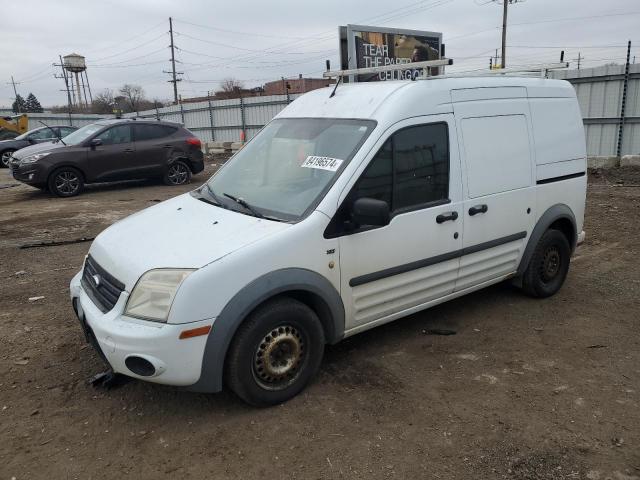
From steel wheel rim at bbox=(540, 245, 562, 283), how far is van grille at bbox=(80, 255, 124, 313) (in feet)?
12.6

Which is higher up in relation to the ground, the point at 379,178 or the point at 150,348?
the point at 379,178

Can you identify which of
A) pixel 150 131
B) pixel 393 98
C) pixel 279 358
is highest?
pixel 393 98

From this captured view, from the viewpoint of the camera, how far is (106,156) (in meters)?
11.8

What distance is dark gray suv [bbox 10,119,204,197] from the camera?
11316 mm

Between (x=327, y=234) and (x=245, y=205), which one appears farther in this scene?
(x=245, y=205)

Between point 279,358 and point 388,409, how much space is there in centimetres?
76

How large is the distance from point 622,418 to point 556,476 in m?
0.77

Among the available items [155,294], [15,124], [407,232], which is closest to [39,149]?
[155,294]

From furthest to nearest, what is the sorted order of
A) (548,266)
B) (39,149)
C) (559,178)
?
(39,149) → (548,266) → (559,178)

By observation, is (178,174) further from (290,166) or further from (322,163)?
(322,163)

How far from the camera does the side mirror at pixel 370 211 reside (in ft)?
10.4

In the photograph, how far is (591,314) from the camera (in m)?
4.70

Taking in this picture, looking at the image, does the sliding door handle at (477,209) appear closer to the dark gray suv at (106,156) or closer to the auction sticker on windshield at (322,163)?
the auction sticker on windshield at (322,163)

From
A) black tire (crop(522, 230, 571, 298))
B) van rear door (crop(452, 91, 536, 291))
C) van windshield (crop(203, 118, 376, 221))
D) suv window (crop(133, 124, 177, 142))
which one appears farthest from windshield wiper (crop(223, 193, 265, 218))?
suv window (crop(133, 124, 177, 142))
